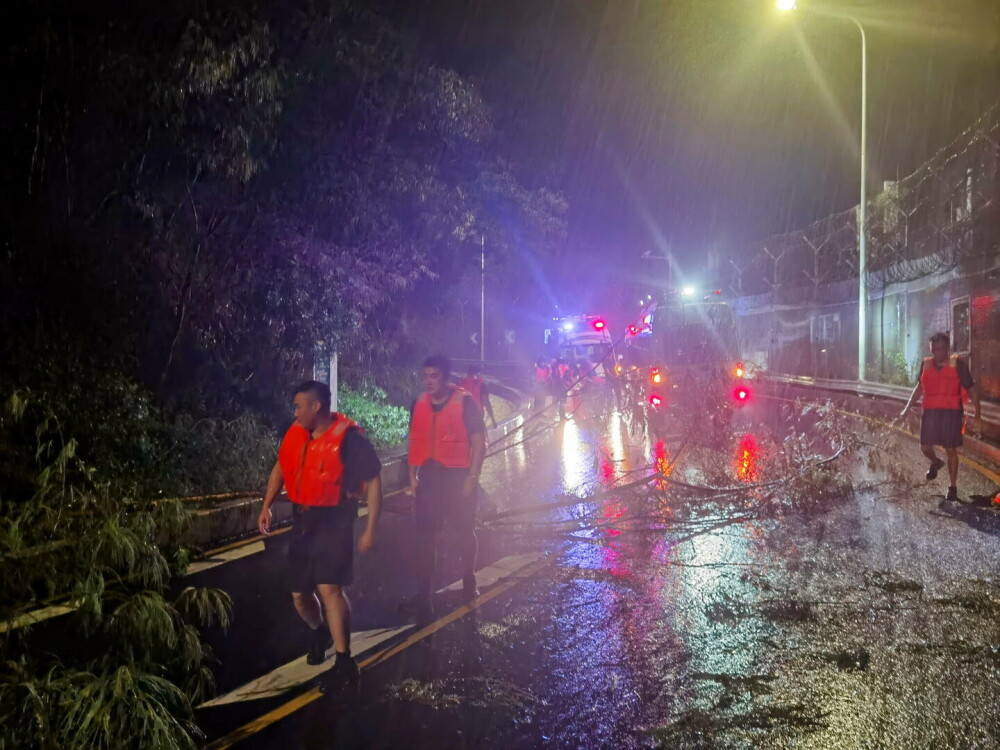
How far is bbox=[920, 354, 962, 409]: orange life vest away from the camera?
9.20 meters

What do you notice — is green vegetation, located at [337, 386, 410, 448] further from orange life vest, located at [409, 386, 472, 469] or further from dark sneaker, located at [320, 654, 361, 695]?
dark sneaker, located at [320, 654, 361, 695]

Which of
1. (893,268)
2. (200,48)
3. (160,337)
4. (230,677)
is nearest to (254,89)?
(200,48)

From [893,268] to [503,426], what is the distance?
1848cm

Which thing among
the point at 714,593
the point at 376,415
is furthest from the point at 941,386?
the point at 376,415

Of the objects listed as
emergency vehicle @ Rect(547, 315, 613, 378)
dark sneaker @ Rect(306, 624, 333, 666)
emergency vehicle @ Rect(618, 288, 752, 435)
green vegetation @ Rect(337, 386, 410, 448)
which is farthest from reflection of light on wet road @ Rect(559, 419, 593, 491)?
emergency vehicle @ Rect(547, 315, 613, 378)

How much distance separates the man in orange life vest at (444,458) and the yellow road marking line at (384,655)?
0.81ft

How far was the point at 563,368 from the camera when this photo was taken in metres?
25.2

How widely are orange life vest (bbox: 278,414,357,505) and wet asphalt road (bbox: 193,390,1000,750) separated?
3.50 ft

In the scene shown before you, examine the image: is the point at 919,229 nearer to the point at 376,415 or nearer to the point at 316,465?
the point at 376,415

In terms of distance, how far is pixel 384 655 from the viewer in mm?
5105

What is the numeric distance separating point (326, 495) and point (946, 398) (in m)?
7.39

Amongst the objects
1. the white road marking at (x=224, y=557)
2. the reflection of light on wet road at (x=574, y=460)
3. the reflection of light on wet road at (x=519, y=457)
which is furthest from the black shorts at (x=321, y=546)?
the reflection of light on wet road at (x=519, y=457)

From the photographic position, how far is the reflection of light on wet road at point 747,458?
1119 centimetres

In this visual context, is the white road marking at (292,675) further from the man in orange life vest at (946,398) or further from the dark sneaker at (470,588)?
the man in orange life vest at (946,398)
